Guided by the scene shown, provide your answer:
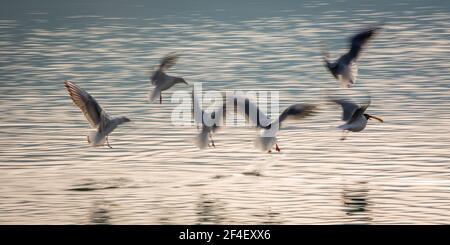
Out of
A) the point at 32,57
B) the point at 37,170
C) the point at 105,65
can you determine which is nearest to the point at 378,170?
the point at 37,170

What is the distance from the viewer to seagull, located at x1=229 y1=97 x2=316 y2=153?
37.3 ft

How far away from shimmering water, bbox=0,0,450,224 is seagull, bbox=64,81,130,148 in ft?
0.93

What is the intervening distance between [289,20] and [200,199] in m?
14.5

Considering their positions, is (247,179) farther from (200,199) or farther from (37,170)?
(37,170)

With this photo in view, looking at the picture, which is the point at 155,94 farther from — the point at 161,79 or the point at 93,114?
the point at 93,114

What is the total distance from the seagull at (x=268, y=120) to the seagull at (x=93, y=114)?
1.26 meters

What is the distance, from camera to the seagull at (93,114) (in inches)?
447

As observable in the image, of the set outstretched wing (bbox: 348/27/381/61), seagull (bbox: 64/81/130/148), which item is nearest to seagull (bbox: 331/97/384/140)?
outstretched wing (bbox: 348/27/381/61)

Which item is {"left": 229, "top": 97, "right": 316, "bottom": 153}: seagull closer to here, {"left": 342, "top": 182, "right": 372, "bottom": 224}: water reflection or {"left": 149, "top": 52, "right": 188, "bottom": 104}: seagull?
{"left": 342, "top": 182, "right": 372, "bottom": 224}: water reflection

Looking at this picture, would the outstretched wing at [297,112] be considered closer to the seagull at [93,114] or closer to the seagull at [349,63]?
the seagull at [349,63]

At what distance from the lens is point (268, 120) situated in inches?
462

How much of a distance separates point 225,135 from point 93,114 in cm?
191

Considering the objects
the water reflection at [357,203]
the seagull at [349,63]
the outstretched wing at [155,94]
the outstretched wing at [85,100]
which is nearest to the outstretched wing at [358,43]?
the seagull at [349,63]

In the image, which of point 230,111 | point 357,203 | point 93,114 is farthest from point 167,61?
point 357,203
